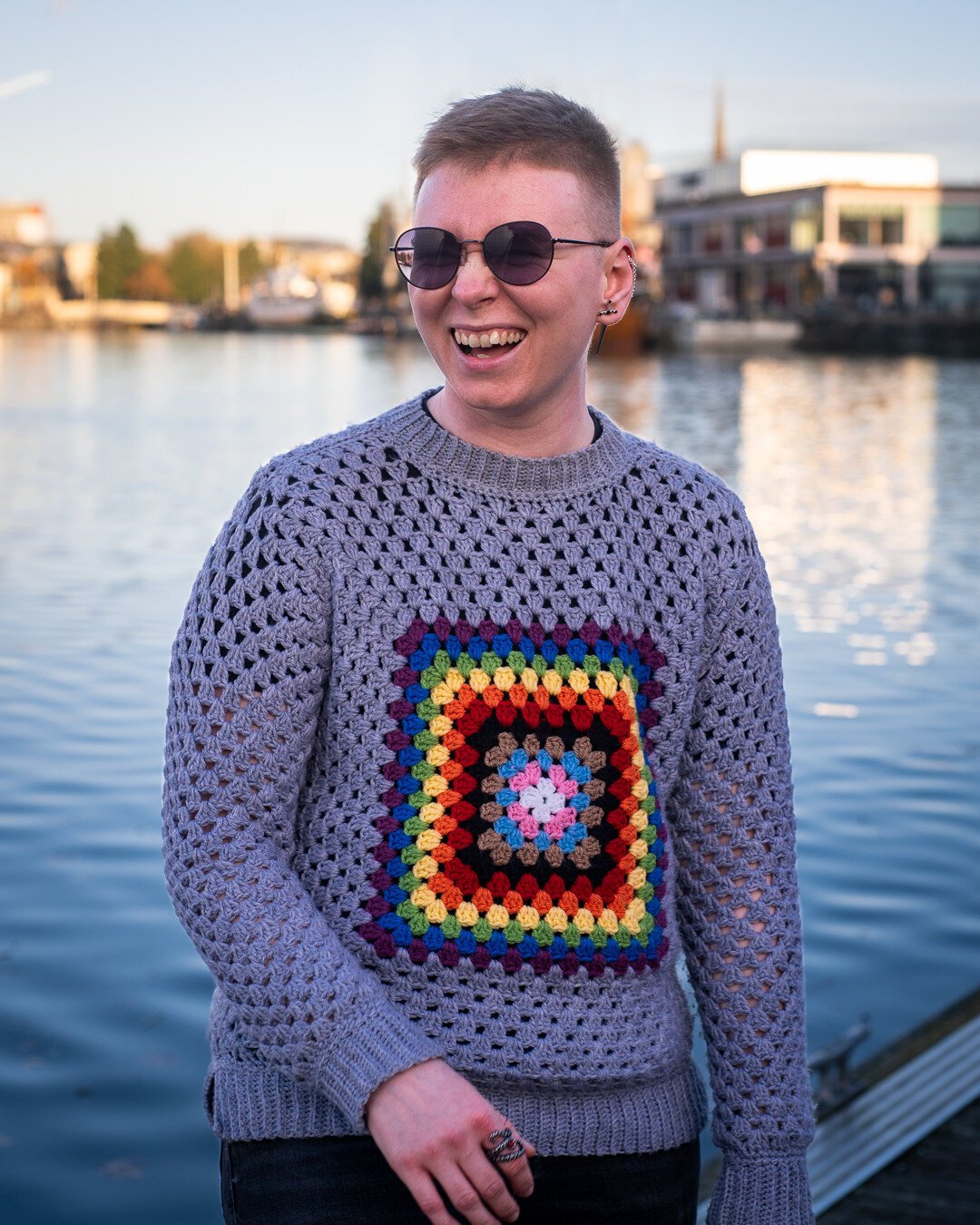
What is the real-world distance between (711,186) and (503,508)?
329ft

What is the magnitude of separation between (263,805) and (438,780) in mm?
186

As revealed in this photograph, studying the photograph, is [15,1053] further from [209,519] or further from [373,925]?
[209,519]

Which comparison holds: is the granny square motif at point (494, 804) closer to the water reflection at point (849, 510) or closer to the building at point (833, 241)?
the water reflection at point (849, 510)

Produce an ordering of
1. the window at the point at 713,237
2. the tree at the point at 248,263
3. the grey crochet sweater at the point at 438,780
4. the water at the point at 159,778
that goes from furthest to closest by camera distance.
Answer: the tree at the point at 248,263
the window at the point at 713,237
the water at the point at 159,778
the grey crochet sweater at the point at 438,780

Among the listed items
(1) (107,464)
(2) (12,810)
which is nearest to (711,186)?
(1) (107,464)

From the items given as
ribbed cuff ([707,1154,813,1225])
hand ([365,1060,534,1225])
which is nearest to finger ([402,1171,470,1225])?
hand ([365,1060,534,1225])

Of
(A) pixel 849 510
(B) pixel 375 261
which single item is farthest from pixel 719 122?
(A) pixel 849 510

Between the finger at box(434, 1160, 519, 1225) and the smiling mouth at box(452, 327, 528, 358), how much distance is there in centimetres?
85

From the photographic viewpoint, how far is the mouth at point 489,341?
1971mm

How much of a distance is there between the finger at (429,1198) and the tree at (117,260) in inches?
6594

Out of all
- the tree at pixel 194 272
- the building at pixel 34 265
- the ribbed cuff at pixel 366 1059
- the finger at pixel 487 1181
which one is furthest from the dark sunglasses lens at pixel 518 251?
the tree at pixel 194 272

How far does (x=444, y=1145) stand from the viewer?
170cm

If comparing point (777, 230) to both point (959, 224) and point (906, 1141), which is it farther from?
point (906, 1141)

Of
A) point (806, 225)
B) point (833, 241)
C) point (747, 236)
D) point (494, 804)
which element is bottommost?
point (494, 804)
